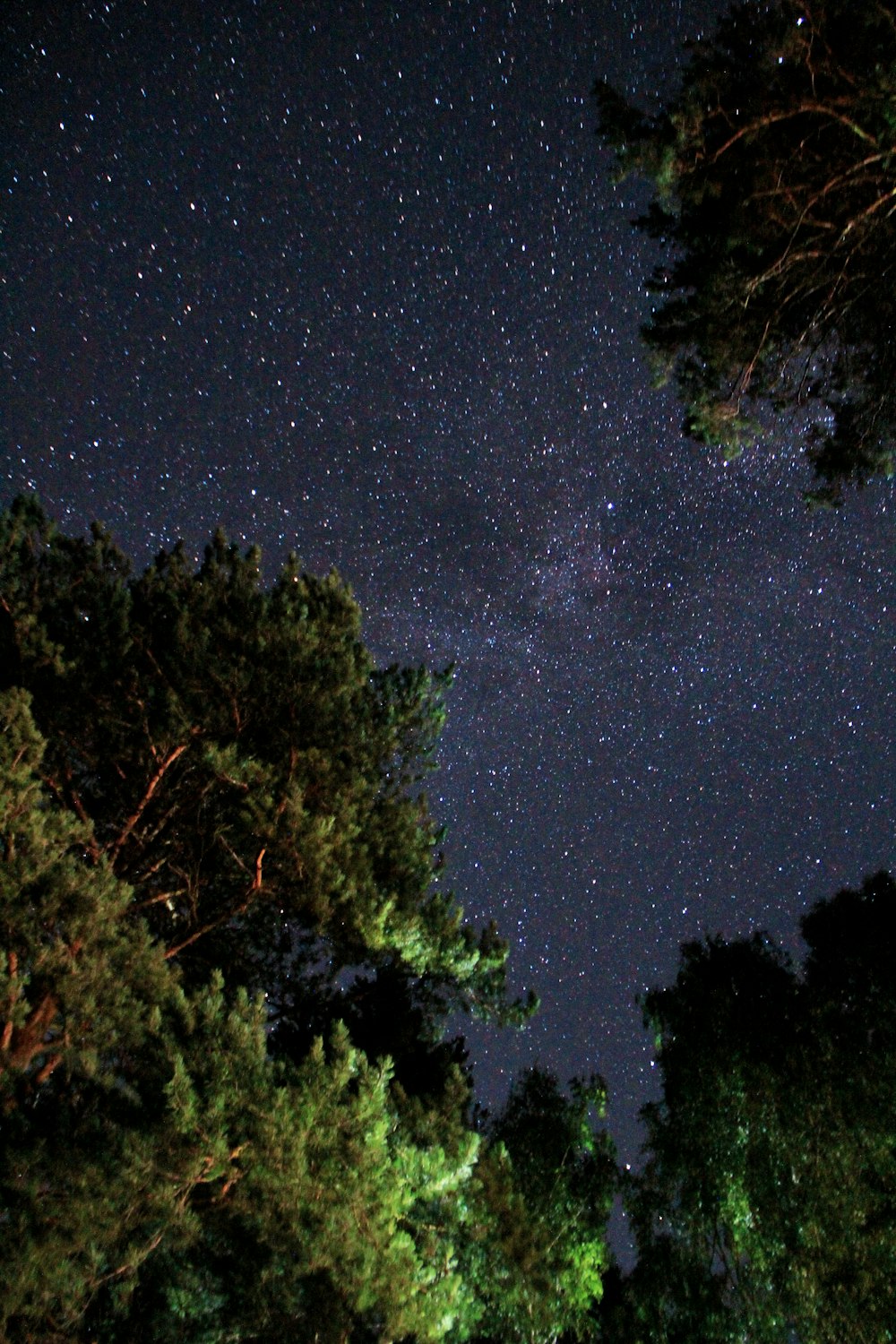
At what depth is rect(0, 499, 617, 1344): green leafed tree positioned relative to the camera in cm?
616

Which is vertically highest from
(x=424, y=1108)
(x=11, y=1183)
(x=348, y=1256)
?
(x=424, y=1108)

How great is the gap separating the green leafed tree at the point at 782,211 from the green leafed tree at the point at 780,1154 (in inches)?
303

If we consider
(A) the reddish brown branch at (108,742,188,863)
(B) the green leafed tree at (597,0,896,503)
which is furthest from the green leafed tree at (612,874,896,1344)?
(A) the reddish brown branch at (108,742,188,863)

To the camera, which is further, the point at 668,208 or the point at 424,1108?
the point at 424,1108

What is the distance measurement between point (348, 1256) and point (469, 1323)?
266 centimetres

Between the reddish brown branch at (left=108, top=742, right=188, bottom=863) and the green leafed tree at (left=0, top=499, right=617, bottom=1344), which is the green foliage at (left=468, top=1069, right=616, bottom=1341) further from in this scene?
the reddish brown branch at (left=108, top=742, right=188, bottom=863)

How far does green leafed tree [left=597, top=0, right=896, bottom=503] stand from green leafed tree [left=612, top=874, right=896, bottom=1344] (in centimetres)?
769

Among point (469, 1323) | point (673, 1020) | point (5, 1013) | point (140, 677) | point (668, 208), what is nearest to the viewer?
point (5, 1013)

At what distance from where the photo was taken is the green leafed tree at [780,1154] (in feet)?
31.9

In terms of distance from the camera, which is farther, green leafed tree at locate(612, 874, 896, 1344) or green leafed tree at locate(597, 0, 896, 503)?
green leafed tree at locate(612, 874, 896, 1344)

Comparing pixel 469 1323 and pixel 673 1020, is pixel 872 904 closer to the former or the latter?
pixel 673 1020

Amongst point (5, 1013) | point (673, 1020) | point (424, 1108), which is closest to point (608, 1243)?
point (673, 1020)

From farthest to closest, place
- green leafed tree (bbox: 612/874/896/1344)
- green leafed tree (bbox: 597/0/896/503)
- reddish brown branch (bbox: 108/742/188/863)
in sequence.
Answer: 1. green leafed tree (bbox: 612/874/896/1344)
2. reddish brown branch (bbox: 108/742/188/863)
3. green leafed tree (bbox: 597/0/896/503)

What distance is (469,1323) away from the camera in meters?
7.83
